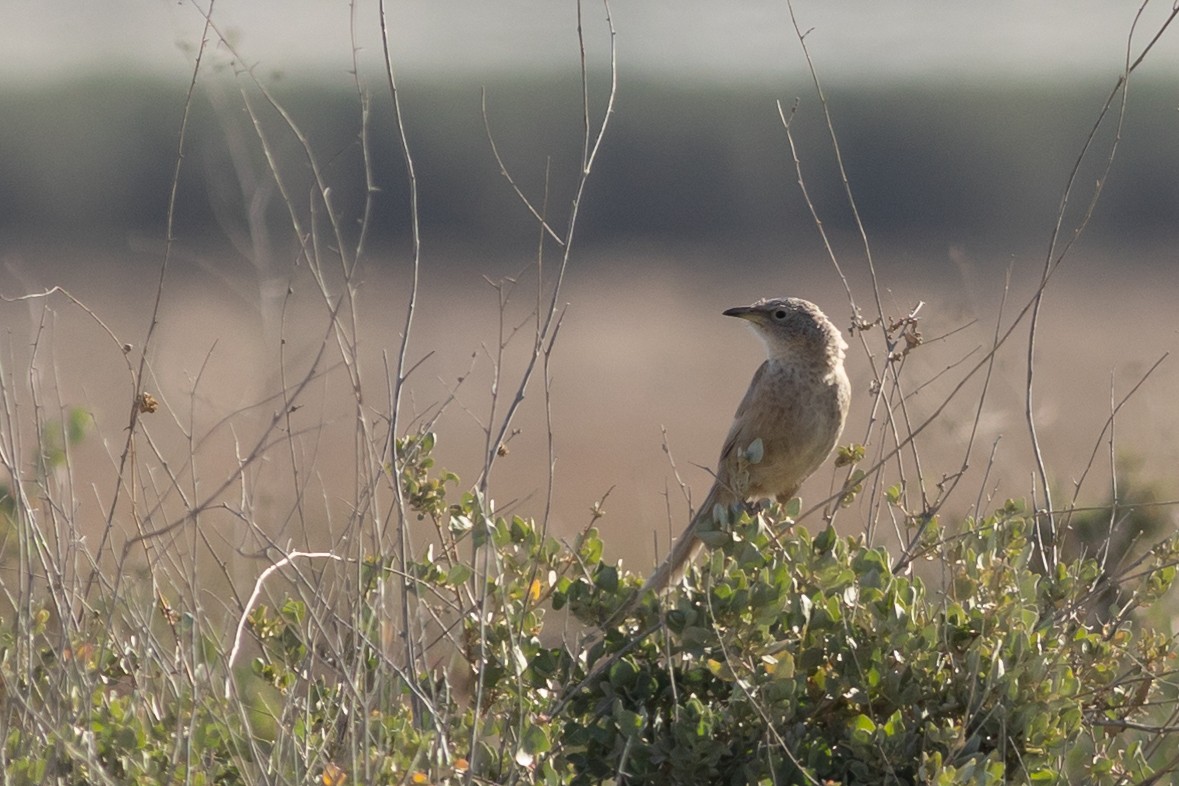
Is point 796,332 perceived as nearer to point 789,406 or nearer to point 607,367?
point 789,406

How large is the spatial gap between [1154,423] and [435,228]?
3479 centimetres

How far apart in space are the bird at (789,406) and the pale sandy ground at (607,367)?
215 millimetres

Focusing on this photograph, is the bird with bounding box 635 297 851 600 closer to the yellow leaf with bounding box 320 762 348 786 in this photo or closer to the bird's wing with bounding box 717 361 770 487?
the bird's wing with bounding box 717 361 770 487

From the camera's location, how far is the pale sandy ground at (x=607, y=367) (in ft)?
19.0

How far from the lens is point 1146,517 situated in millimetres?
6473

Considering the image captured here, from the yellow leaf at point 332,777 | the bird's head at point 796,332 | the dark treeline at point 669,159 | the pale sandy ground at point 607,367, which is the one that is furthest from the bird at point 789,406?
the dark treeline at point 669,159

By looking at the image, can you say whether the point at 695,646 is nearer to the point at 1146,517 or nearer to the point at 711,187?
the point at 1146,517

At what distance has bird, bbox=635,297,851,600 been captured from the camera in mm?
6059

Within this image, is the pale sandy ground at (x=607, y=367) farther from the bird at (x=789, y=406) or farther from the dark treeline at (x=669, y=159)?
the dark treeline at (x=669, y=159)

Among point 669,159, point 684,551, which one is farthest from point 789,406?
point 669,159

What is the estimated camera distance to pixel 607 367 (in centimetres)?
2797

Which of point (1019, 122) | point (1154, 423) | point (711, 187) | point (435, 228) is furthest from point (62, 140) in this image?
point (1154, 423)

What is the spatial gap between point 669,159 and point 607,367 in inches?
624

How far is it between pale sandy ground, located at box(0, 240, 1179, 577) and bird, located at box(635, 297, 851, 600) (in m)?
0.21
